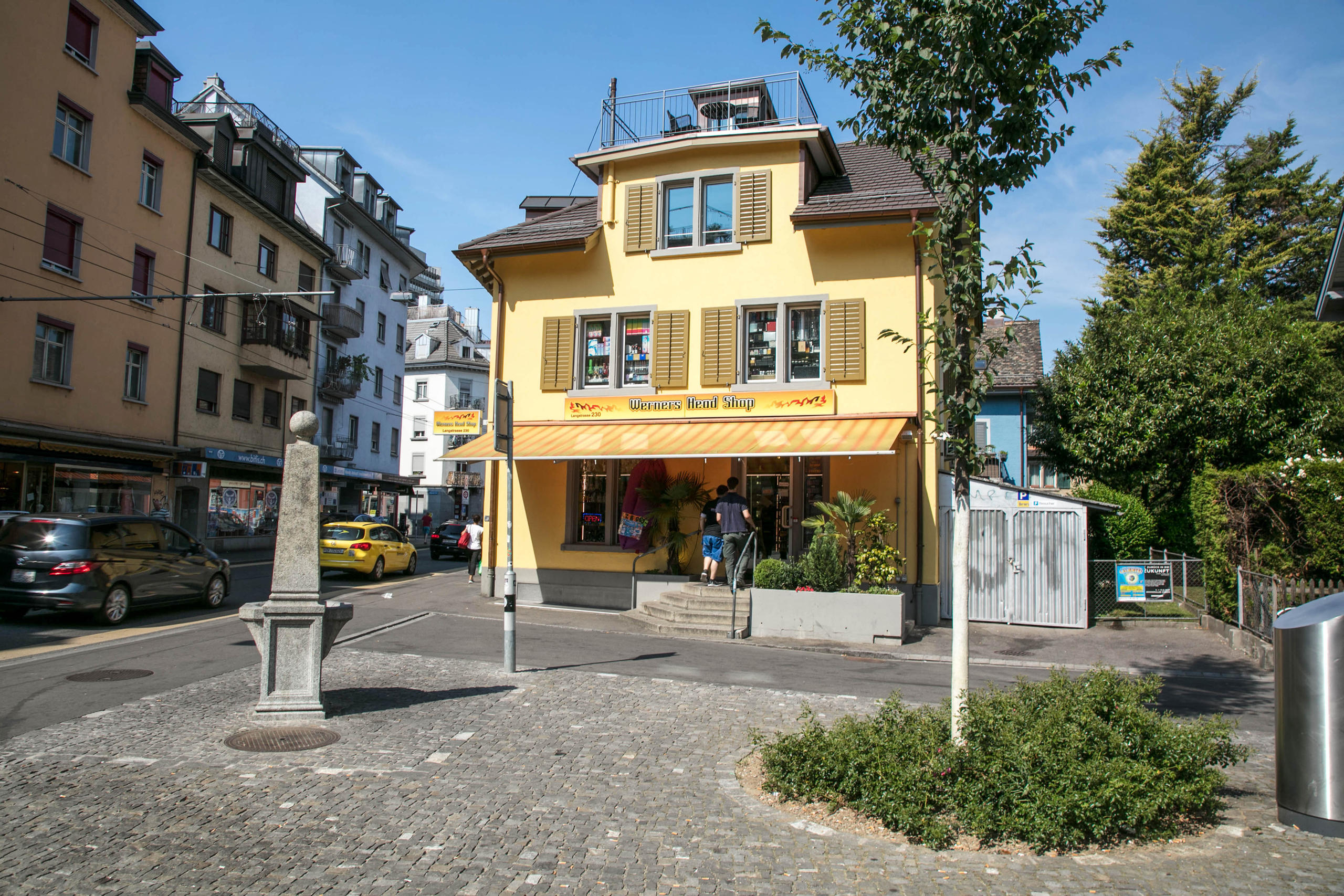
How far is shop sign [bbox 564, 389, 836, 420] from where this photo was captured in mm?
16500

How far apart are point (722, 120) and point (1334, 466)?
13635mm

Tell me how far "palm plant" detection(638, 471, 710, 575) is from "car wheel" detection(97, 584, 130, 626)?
341 inches

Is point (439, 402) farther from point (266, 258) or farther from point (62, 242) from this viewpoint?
point (62, 242)

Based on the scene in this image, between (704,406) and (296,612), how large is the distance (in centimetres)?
1064

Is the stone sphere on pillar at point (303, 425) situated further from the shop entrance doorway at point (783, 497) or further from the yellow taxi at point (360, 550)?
the yellow taxi at point (360, 550)

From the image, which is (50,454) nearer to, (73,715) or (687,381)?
(687,381)

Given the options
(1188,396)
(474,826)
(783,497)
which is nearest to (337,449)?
(783,497)

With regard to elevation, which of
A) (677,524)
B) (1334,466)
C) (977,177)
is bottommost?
(677,524)

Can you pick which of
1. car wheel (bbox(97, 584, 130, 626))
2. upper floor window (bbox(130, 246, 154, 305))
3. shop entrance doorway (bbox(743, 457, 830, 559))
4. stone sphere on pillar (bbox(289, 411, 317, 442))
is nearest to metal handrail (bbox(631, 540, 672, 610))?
shop entrance doorway (bbox(743, 457, 830, 559))

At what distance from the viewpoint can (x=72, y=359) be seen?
24.3 m

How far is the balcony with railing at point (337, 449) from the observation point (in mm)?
41188

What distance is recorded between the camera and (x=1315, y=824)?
5.15 meters

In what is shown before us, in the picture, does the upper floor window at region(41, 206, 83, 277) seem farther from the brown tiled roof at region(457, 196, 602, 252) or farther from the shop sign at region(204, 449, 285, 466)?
the brown tiled roof at region(457, 196, 602, 252)

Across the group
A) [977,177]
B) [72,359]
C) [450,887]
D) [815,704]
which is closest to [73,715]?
[450,887]
